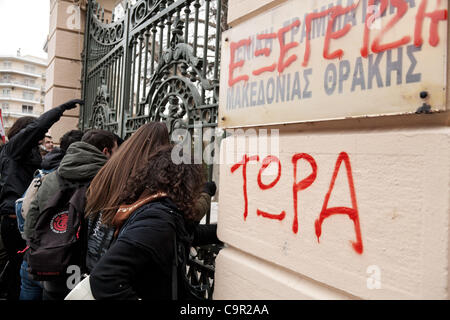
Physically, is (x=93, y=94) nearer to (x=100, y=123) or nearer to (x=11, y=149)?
(x=100, y=123)

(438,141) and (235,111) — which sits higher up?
(235,111)

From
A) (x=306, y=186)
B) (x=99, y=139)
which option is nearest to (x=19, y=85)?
(x=99, y=139)

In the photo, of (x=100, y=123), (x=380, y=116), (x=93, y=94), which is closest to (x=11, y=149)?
(x=100, y=123)

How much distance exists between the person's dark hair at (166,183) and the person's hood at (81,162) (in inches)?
23.1

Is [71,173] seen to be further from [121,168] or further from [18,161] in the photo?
[18,161]

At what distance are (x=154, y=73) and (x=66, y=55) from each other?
3.63 metres

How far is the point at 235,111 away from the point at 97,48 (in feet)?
14.4

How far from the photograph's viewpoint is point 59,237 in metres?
2.01

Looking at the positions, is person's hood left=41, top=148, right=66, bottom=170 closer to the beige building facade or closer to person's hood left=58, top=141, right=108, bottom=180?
person's hood left=58, top=141, right=108, bottom=180

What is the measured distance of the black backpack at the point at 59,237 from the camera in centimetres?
198

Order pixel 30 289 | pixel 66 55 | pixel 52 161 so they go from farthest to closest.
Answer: pixel 66 55
pixel 30 289
pixel 52 161

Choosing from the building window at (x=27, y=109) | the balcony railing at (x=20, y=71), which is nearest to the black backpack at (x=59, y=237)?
the balcony railing at (x=20, y=71)

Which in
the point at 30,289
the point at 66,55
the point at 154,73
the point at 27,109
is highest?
the point at 27,109
